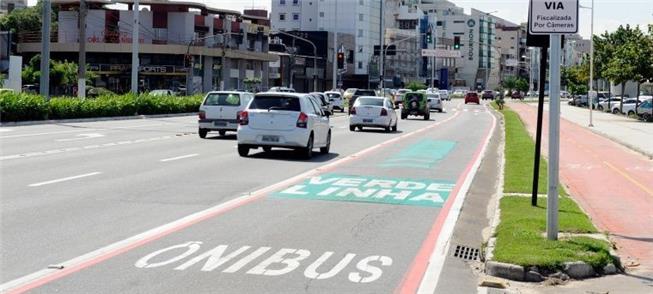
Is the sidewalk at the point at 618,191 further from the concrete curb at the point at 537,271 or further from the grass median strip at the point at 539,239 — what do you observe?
the concrete curb at the point at 537,271

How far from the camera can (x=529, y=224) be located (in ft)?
38.0

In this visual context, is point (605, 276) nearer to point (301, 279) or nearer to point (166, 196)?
point (301, 279)

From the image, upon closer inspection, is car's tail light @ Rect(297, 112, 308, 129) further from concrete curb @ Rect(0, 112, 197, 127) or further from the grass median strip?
concrete curb @ Rect(0, 112, 197, 127)

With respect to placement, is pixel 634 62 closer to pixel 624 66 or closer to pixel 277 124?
pixel 624 66

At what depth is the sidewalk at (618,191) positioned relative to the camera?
1122 cm

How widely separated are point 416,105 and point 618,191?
126 feet

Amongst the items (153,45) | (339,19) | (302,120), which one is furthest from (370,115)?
(339,19)

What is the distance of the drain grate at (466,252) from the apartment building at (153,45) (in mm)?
72301

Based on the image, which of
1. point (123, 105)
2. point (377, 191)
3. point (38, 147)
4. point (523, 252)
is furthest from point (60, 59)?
point (523, 252)

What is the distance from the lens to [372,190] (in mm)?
16016

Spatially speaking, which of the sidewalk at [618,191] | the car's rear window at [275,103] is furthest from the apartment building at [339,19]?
the car's rear window at [275,103]

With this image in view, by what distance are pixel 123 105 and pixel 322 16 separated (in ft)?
304

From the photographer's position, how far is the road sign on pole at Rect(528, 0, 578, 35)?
10.3 meters

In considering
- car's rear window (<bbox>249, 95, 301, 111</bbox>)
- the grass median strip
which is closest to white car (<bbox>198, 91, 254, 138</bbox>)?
car's rear window (<bbox>249, 95, 301, 111</bbox>)
